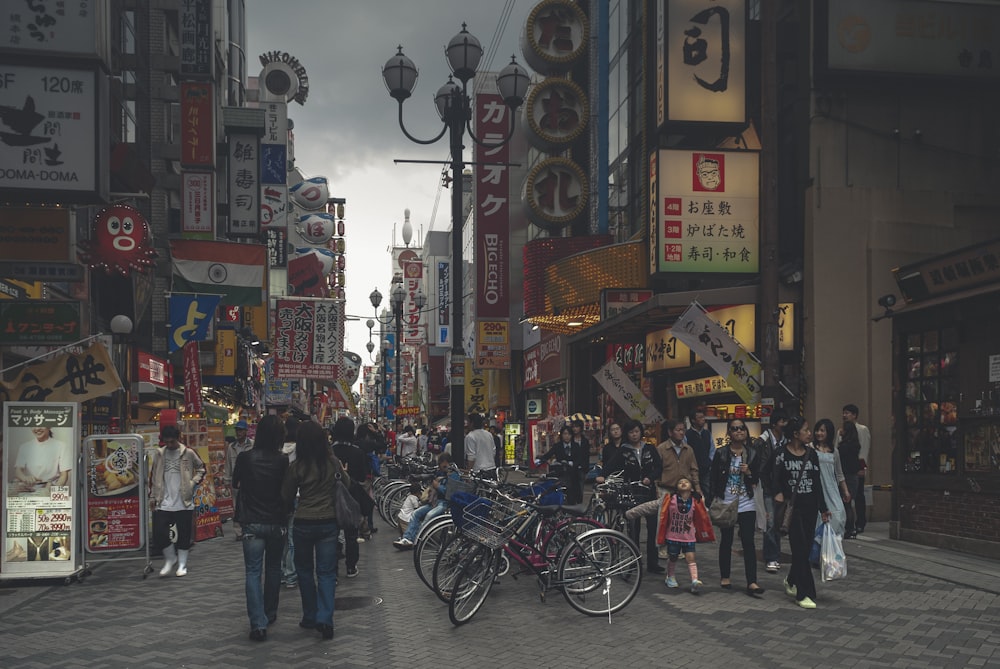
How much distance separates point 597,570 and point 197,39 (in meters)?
23.5

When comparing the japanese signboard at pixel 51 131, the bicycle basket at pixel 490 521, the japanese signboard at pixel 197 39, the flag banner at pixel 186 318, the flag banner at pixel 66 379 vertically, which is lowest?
the bicycle basket at pixel 490 521

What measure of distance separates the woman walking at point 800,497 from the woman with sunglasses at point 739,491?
0.39 m

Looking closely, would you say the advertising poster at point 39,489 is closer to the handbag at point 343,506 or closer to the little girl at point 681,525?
the handbag at point 343,506

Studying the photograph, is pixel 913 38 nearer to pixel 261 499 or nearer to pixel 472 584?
pixel 472 584

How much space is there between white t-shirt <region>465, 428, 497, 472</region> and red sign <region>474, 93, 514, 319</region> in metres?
27.6

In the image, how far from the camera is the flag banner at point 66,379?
1257 centimetres

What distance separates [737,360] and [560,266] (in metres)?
14.6

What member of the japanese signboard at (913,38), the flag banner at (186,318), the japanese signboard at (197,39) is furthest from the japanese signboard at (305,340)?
the japanese signboard at (913,38)

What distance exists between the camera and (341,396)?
54156 millimetres

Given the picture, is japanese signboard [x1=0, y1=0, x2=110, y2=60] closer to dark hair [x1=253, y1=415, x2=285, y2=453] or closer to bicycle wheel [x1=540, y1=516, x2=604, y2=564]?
dark hair [x1=253, y1=415, x2=285, y2=453]

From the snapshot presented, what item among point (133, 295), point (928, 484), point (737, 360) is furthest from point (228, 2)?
point (928, 484)

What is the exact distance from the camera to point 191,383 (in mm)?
18828

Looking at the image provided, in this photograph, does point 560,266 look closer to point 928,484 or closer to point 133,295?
point 133,295

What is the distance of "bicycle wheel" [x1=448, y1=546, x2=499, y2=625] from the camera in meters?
9.02
